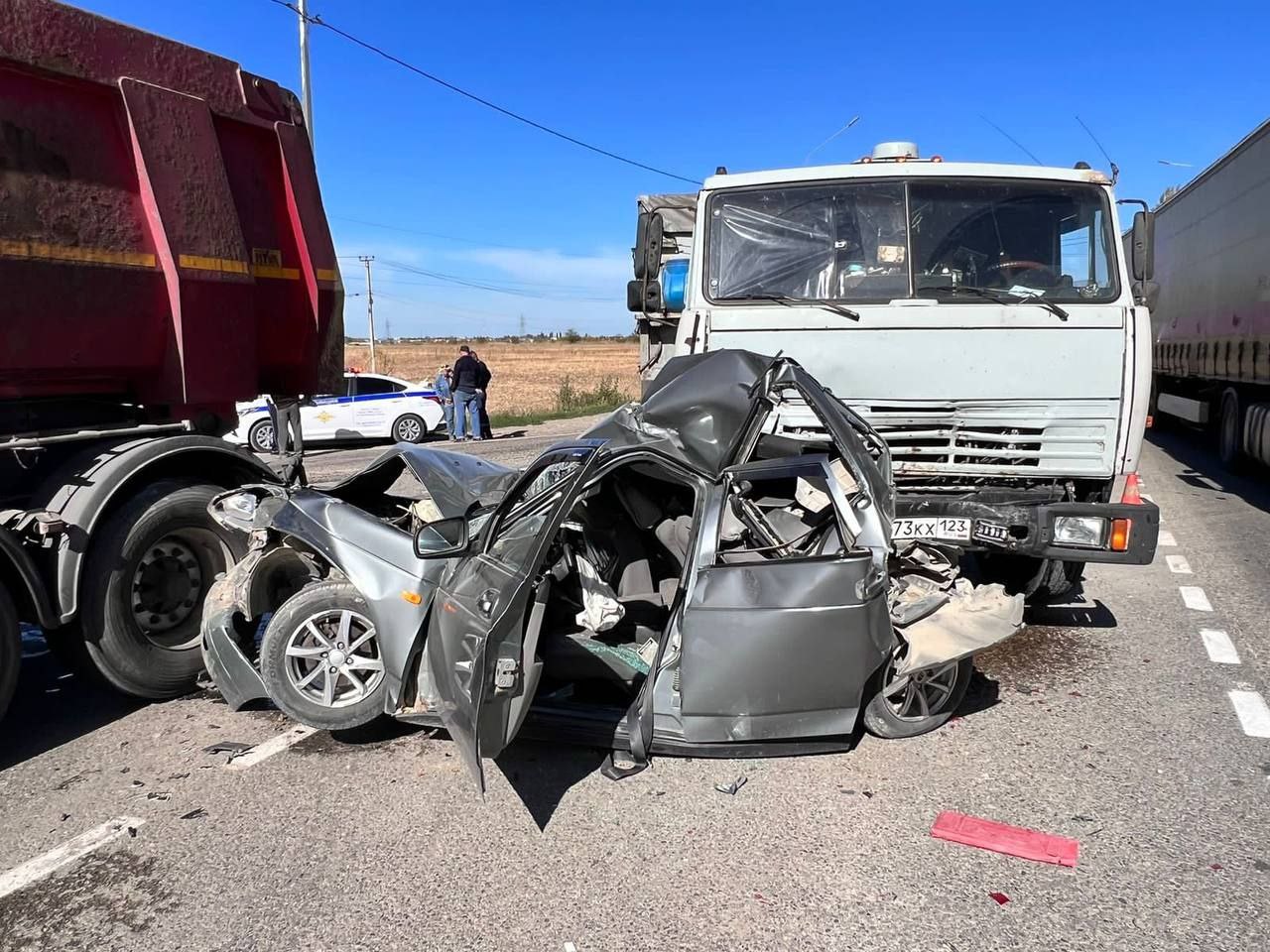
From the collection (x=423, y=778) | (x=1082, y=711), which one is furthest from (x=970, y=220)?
(x=423, y=778)

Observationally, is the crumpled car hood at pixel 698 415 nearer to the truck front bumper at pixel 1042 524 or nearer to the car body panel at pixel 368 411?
the truck front bumper at pixel 1042 524

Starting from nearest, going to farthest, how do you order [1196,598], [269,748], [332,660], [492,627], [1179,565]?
[492,627]
[332,660]
[269,748]
[1196,598]
[1179,565]

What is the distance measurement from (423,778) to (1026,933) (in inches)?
92.7

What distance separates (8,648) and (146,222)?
2.17m

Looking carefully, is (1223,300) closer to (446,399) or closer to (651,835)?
(651,835)

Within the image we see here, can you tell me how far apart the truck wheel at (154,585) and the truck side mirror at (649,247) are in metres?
2.96

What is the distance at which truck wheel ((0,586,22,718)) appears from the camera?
4.14 metres

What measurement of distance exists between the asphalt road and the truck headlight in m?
0.80

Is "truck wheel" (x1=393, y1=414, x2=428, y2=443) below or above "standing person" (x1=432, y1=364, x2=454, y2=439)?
below

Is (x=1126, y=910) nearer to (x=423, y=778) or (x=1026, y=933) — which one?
(x=1026, y=933)

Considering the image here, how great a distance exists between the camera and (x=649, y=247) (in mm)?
6227

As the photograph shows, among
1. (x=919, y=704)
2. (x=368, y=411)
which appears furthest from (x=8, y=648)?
(x=368, y=411)

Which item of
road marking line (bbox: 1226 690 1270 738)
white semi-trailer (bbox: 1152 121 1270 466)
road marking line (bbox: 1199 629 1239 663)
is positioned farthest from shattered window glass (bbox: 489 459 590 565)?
white semi-trailer (bbox: 1152 121 1270 466)

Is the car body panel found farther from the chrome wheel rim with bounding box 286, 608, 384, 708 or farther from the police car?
the chrome wheel rim with bounding box 286, 608, 384, 708
